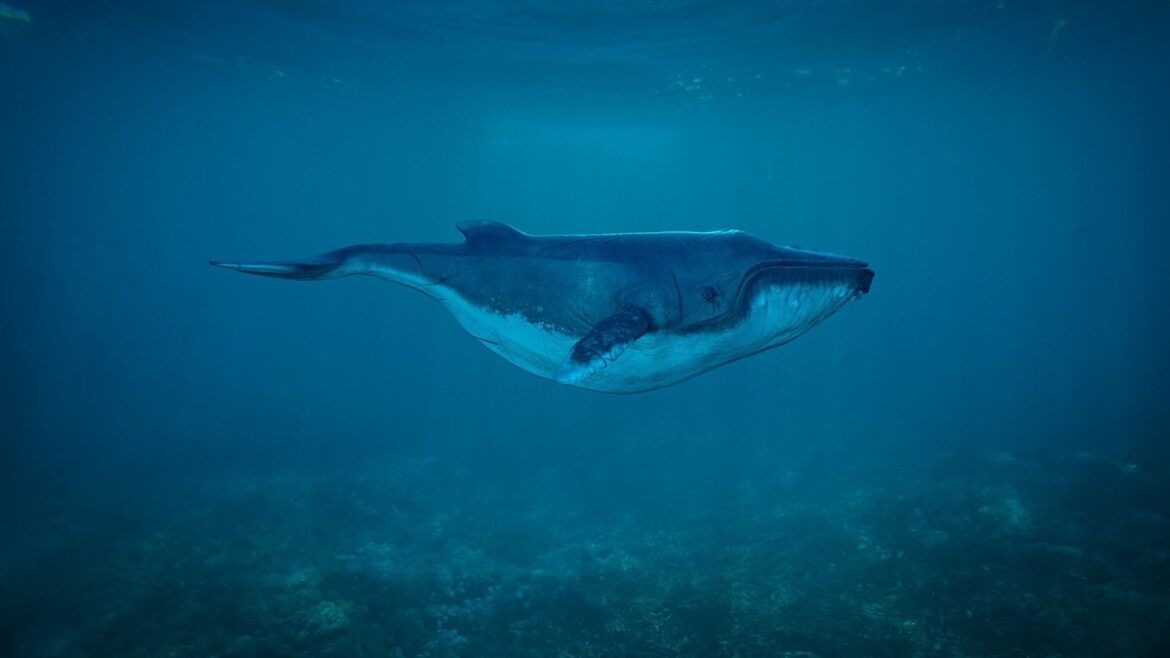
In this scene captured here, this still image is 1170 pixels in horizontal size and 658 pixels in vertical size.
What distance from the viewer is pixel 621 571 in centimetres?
1144

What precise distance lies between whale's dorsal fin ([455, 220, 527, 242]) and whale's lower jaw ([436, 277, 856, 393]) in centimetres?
41

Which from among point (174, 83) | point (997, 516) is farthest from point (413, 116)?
point (997, 516)

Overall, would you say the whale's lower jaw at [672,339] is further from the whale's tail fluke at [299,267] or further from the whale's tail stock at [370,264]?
the whale's tail fluke at [299,267]

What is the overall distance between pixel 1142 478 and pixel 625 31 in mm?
20442

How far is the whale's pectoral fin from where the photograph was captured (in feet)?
7.65

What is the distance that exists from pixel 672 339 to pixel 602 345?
1.67 feet

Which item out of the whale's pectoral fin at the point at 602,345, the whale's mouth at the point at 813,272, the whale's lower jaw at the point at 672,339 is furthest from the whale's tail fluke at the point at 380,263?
the whale's mouth at the point at 813,272

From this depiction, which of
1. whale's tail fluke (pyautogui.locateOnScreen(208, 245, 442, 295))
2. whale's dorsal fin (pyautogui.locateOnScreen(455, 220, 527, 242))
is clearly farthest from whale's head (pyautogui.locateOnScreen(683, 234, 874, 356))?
whale's tail fluke (pyautogui.locateOnScreen(208, 245, 442, 295))

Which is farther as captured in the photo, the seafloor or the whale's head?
the seafloor

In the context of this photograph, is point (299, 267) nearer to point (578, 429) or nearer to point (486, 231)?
point (486, 231)

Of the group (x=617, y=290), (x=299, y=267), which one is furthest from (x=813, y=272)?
(x=299, y=267)

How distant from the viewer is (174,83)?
30078 mm

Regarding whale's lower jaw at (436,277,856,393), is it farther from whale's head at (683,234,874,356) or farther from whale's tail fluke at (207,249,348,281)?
whale's tail fluke at (207,249,348,281)

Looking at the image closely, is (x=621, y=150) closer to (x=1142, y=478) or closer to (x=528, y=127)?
(x=528, y=127)
